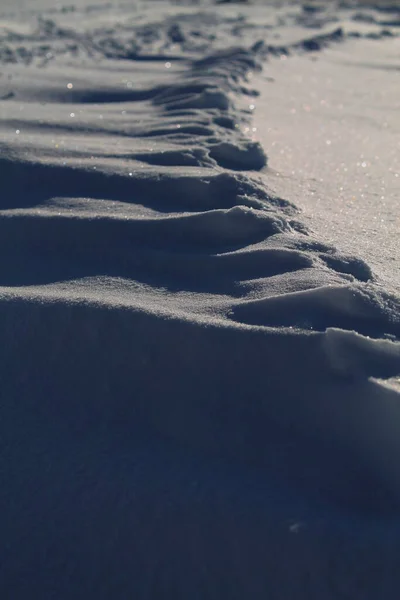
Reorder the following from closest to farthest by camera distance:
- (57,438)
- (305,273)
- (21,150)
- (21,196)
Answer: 1. (57,438)
2. (305,273)
3. (21,196)
4. (21,150)

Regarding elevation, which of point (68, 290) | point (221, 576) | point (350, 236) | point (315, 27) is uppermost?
point (315, 27)

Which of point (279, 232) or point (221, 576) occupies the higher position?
point (279, 232)

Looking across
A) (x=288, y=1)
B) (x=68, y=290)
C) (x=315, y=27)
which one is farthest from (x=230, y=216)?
(x=288, y=1)

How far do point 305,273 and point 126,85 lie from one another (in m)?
1.89

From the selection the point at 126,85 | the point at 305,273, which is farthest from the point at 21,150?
the point at 126,85

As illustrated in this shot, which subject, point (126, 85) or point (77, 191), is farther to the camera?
point (126, 85)

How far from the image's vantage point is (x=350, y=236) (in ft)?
5.39

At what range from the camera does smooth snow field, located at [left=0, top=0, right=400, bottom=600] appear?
1.05 m

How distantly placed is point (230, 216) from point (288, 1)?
5.36m

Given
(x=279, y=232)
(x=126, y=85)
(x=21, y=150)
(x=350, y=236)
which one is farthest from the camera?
(x=126, y=85)

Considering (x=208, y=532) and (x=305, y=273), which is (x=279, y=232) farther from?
(x=208, y=532)

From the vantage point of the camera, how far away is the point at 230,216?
1.55 metres

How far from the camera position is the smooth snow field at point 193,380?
1.05 meters

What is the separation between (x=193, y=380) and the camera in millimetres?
1213
